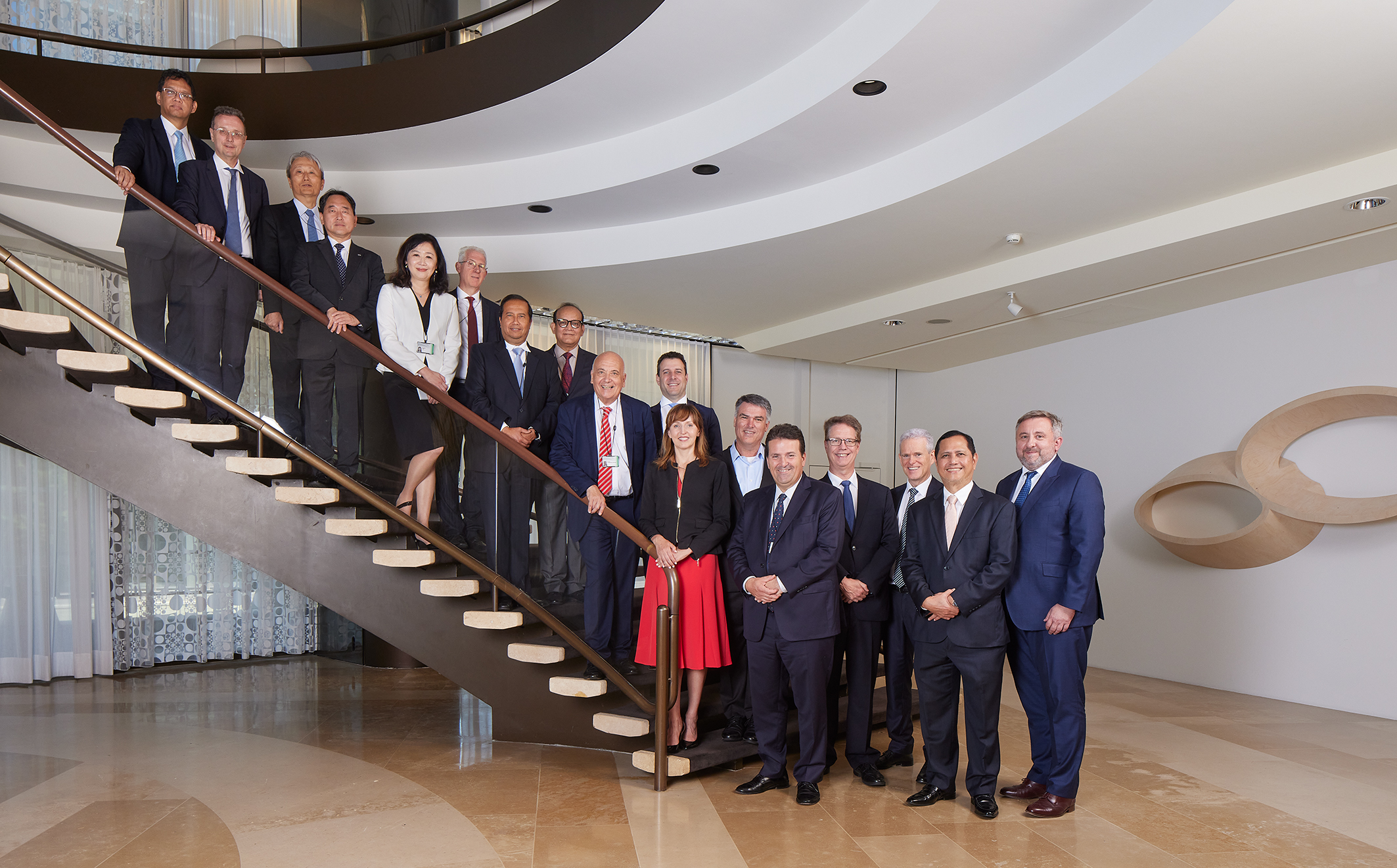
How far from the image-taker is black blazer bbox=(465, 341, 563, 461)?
16.7ft

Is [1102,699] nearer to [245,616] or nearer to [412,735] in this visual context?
[412,735]

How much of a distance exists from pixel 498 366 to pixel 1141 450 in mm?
6072

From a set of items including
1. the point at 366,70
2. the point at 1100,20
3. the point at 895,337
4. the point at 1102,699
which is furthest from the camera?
the point at 895,337

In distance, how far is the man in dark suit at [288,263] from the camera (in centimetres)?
457

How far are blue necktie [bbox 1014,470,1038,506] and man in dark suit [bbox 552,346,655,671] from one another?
6.21 feet

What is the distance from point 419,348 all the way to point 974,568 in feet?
10.4

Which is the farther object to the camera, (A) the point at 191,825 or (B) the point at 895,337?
(B) the point at 895,337

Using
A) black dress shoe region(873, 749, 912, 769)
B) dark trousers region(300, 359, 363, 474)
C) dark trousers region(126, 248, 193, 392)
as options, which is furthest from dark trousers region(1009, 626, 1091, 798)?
dark trousers region(126, 248, 193, 392)

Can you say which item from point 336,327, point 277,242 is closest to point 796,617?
point 336,327

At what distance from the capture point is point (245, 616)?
27.5ft

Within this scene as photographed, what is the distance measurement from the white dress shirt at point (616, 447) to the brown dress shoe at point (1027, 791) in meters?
2.49

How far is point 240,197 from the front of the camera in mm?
5105

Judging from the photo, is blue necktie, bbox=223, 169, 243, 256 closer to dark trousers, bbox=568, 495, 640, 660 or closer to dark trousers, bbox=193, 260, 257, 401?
dark trousers, bbox=193, 260, 257, 401

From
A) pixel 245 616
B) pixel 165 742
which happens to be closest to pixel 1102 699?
pixel 165 742
